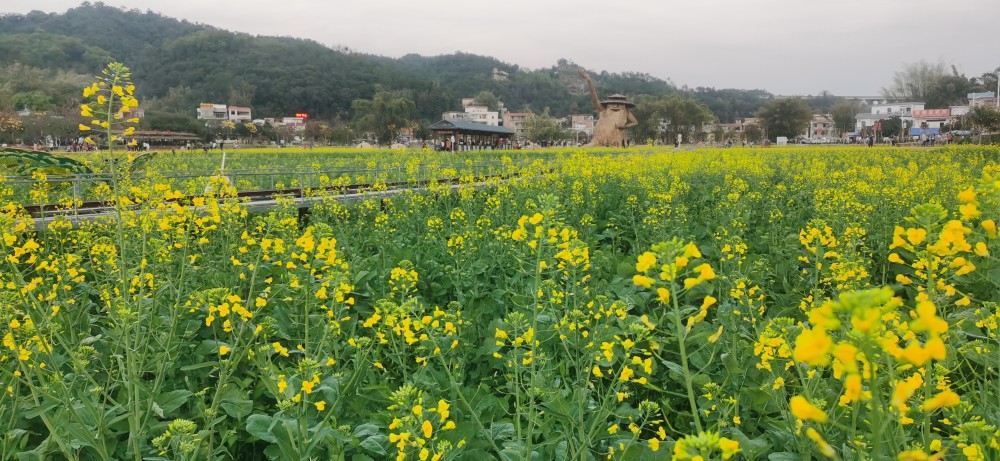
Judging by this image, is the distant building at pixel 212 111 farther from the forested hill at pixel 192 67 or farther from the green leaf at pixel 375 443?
the green leaf at pixel 375 443

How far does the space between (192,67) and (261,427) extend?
103 meters

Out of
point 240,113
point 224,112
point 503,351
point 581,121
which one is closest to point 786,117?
point 581,121

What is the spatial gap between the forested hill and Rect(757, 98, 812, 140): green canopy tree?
160 feet

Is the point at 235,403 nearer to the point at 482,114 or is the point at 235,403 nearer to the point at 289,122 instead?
the point at 289,122

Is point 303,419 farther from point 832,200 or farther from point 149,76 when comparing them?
point 149,76

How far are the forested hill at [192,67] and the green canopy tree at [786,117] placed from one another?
48.8 m

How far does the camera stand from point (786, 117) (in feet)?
211

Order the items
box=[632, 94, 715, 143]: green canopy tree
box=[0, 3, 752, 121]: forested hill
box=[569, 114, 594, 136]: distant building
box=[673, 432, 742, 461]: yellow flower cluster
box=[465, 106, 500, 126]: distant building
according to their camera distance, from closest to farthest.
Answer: box=[673, 432, 742, 461]: yellow flower cluster
box=[632, 94, 715, 143]: green canopy tree
box=[0, 3, 752, 121]: forested hill
box=[465, 106, 500, 126]: distant building
box=[569, 114, 594, 136]: distant building

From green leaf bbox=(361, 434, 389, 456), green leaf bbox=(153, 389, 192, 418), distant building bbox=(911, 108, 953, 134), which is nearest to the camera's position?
green leaf bbox=(361, 434, 389, 456)

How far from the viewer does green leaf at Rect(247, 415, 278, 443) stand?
8.31ft

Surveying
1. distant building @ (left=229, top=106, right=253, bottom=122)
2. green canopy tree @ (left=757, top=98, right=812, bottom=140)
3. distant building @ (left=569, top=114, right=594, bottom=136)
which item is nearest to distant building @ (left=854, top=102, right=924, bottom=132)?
green canopy tree @ (left=757, top=98, right=812, bottom=140)

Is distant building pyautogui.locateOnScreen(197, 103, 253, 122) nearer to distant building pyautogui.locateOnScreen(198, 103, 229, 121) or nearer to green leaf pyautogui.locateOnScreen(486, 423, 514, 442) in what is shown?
distant building pyautogui.locateOnScreen(198, 103, 229, 121)

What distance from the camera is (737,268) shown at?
4.13 metres

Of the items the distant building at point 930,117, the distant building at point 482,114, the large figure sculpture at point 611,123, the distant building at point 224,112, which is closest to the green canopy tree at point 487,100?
the distant building at point 482,114
